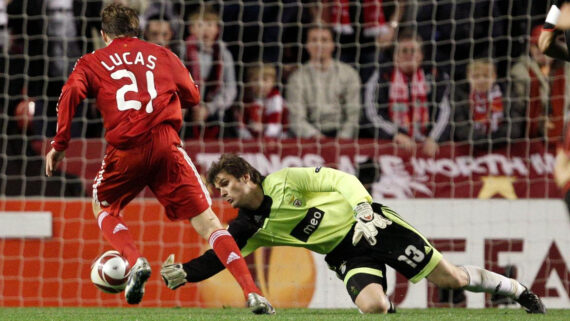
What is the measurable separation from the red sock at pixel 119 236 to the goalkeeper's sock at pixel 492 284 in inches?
72.9

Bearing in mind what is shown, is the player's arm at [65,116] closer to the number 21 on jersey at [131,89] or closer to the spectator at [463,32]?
the number 21 on jersey at [131,89]

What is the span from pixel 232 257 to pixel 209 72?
367cm

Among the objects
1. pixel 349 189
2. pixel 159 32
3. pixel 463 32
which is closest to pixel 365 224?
pixel 349 189

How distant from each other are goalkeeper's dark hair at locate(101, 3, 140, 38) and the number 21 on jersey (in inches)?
9.6

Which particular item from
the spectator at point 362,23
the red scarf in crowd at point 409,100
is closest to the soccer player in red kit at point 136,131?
the red scarf in crowd at point 409,100

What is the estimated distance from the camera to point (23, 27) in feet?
29.2

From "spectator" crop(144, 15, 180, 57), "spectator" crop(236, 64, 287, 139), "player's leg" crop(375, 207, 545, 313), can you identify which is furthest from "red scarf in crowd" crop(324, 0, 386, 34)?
"player's leg" crop(375, 207, 545, 313)

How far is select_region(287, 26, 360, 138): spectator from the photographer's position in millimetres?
8398

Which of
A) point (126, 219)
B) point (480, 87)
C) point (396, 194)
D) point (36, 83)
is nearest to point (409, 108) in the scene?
point (480, 87)

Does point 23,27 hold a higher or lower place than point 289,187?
higher

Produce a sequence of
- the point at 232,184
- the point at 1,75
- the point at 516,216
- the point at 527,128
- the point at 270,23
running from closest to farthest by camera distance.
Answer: the point at 232,184
the point at 516,216
the point at 527,128
the point at 1,75
the point at 270,23

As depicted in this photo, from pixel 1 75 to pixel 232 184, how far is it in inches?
155

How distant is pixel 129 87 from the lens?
5.42m

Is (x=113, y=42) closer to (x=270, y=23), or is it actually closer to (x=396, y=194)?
(x=396, y=194)
